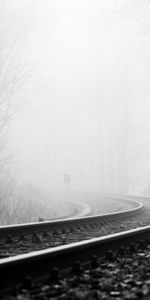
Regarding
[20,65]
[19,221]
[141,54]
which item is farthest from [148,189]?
[19,221]

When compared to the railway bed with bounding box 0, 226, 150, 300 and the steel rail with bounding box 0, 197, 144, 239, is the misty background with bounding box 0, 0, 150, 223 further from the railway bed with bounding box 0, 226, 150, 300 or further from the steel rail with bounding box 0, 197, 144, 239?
the railway bed with bounding box 0, 226, 150, 300

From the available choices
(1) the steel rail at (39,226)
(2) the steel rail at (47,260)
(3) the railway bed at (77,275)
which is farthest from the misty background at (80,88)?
(3) the railway bed at (77,275)

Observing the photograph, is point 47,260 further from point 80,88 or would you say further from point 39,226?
point 80,88

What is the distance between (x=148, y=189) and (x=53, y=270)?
1274 inches

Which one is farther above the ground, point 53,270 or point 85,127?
point 85,127

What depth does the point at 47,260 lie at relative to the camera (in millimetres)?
4719

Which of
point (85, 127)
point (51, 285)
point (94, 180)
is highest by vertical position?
point (85, 127)

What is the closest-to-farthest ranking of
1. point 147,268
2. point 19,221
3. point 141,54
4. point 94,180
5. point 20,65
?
point 147,268
point 19,221
point 20,65
point 141,54
point 94,180

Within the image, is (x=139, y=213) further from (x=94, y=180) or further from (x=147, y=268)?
(x=94, y=180)

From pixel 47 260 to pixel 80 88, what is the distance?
155 ft

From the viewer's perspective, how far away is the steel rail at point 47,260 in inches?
162

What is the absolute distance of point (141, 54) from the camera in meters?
40.5

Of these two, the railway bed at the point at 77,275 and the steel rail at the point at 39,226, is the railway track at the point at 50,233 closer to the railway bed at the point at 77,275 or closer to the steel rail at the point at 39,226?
the steel rail at the point at 39,226

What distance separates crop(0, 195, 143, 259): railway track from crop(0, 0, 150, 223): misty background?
457 inches
